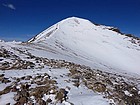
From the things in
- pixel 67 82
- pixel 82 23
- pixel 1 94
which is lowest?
pixel 1 94

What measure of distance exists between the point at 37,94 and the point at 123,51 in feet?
154

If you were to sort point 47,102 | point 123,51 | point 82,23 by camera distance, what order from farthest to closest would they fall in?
point 82,23
point 123,51
point 47,102

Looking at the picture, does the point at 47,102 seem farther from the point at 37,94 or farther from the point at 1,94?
the point at 1,94

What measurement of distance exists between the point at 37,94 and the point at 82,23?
6183 cm

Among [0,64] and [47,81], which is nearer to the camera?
[47,81]

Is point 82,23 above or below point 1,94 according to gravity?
above

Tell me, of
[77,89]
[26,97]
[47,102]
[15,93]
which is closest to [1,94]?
[15,93]

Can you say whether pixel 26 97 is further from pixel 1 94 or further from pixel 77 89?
pixel 77 89

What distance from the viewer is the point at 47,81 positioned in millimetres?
13930

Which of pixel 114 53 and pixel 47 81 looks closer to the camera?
pixel 47 81

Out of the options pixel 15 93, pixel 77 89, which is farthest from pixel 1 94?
pixel 77 89

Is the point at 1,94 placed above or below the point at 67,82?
below

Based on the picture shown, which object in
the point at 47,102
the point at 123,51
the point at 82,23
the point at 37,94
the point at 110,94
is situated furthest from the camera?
Answer: the point at 82,23

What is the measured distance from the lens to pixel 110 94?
13.0 meters
